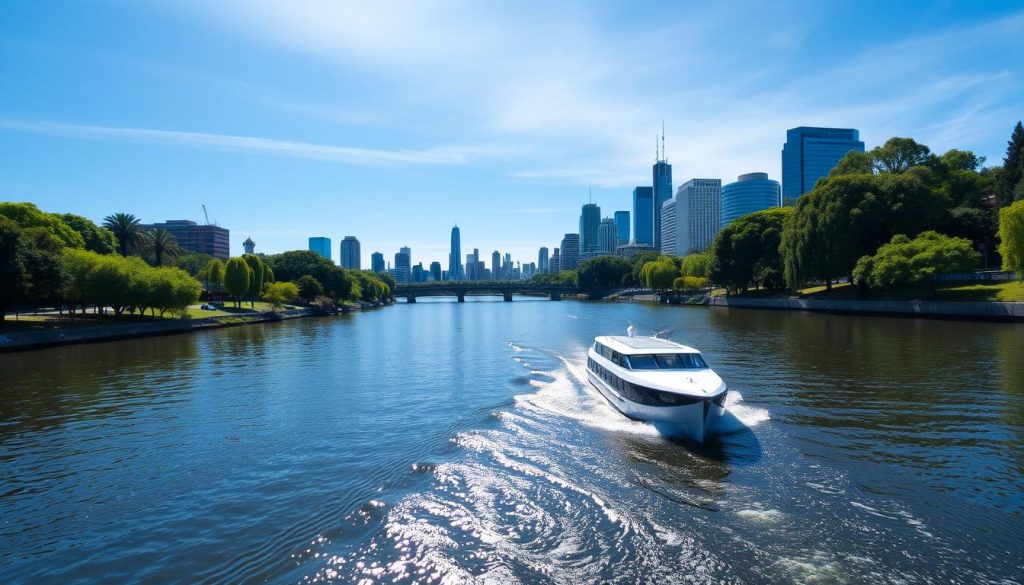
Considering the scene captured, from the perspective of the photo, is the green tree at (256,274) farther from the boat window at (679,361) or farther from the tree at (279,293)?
the boat window at (679,361)

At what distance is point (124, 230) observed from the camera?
331 feet

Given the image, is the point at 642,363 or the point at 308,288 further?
the point at 308,288

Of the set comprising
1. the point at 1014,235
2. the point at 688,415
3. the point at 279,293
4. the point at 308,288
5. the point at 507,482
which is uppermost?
the point at 1014,235

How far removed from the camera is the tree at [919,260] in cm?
6662

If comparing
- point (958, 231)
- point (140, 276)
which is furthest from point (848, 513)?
point (958, 231)

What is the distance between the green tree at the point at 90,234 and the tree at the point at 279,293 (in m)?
27.6

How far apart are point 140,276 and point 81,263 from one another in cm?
582

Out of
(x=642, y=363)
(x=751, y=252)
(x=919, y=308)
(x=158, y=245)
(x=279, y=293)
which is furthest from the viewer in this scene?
(x=751, y=252)

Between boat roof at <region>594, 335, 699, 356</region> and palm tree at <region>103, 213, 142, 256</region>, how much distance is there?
105m

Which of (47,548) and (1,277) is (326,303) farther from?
→ (47,548)

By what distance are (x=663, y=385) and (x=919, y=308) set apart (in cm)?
6516

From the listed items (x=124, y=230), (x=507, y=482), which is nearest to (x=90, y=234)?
(x=124, y=230)

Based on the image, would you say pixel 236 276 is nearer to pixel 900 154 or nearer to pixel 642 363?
pixel 642 363

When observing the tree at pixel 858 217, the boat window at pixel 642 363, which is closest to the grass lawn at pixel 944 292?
the tree at pixel 858 217
